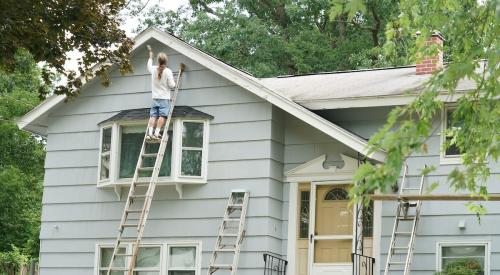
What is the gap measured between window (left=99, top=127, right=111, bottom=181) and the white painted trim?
363 centimetres

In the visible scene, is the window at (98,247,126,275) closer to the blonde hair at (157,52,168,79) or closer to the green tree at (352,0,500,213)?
the blonde hair at (157,52,168,79)

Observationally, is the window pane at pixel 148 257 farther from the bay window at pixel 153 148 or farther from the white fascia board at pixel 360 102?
the white fascia board at pixel 360 102

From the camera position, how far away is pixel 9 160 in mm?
28922

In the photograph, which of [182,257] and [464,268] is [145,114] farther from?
[464,268]

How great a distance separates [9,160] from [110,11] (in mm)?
13972

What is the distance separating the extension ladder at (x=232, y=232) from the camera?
1820 cm

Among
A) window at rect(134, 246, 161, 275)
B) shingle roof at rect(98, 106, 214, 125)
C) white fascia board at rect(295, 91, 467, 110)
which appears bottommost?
window at rect(134, 246, 161, 275)

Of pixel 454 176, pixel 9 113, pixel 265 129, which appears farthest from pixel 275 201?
pixel 9 113

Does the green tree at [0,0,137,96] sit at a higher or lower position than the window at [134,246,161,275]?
higher

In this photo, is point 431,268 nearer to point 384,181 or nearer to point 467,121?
point 467,121

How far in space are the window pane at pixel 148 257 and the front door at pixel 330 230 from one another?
2.96m

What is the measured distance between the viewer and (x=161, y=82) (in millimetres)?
18984

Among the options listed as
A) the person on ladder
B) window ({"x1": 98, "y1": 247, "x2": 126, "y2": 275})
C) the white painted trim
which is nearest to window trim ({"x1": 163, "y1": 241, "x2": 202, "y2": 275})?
window ({"x1": 98, "y1": 247, "x2": 126, "y2": 275})

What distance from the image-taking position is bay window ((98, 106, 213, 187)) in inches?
752
